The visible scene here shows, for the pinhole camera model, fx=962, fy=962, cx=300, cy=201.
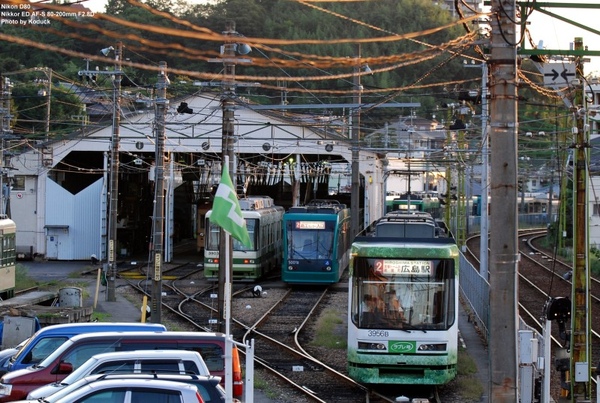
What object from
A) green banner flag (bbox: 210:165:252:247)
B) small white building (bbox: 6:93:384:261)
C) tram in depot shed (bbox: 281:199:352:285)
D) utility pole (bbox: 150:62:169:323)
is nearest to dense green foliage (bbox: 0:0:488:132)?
small white building (bbox: 6:93:384:261)

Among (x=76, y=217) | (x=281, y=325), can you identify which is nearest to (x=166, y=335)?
(x=281, y=325)

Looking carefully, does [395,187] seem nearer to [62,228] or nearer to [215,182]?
[215,182]

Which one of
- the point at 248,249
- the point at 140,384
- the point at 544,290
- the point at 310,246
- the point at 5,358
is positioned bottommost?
the point at 544,290

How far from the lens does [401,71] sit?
297 feet

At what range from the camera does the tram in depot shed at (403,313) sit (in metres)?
16.6

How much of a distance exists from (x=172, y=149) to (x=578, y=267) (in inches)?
1295

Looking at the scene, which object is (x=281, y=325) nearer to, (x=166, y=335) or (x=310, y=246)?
(x=310, y=246)

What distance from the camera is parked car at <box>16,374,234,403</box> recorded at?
11.1 m

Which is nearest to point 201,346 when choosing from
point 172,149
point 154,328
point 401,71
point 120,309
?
point 154,328

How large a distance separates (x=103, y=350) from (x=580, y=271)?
9006mm

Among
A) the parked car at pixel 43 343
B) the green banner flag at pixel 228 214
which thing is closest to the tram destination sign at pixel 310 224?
the parked car at pixel 43 343

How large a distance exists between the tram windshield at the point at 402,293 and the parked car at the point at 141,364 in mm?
4781

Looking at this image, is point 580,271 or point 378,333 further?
point 580,271

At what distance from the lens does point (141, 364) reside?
1259 cm
